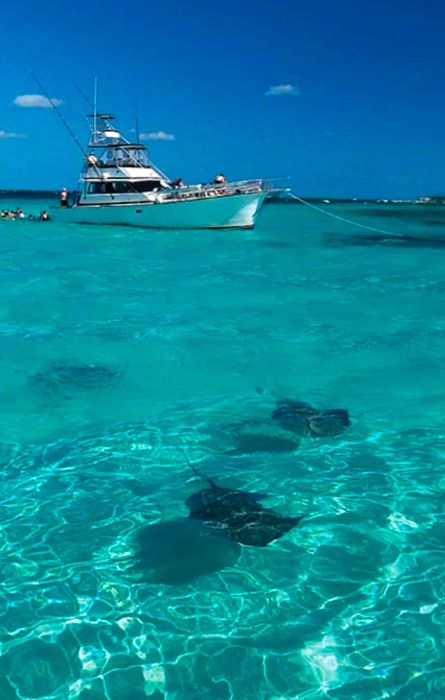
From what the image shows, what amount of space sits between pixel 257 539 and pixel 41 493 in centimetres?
266

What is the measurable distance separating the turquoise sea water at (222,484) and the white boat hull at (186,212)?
74.4 ft

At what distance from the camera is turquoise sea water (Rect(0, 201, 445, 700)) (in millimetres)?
4812

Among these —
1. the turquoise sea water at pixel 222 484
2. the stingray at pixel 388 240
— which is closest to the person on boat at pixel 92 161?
the stingray at pixel 388 240

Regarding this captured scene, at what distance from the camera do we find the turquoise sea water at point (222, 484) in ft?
15.8

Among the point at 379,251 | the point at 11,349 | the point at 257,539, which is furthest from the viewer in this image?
the point at 379,251

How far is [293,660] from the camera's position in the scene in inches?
190

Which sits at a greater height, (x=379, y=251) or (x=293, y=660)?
(x=379, y=251)

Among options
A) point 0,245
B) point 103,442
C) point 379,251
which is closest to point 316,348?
point 103,442

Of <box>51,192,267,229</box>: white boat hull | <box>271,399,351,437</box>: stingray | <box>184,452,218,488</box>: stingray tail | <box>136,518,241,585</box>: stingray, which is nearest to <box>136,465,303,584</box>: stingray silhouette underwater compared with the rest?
<box>136,518,241,585</box>: stingray

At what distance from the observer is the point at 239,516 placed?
253 inches

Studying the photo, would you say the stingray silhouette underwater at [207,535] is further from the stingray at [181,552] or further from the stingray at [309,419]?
the stingray at [309,419]

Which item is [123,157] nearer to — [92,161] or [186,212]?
[92,161]

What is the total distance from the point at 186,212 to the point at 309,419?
31.3 metres

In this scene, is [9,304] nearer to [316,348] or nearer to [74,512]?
[316,348]
